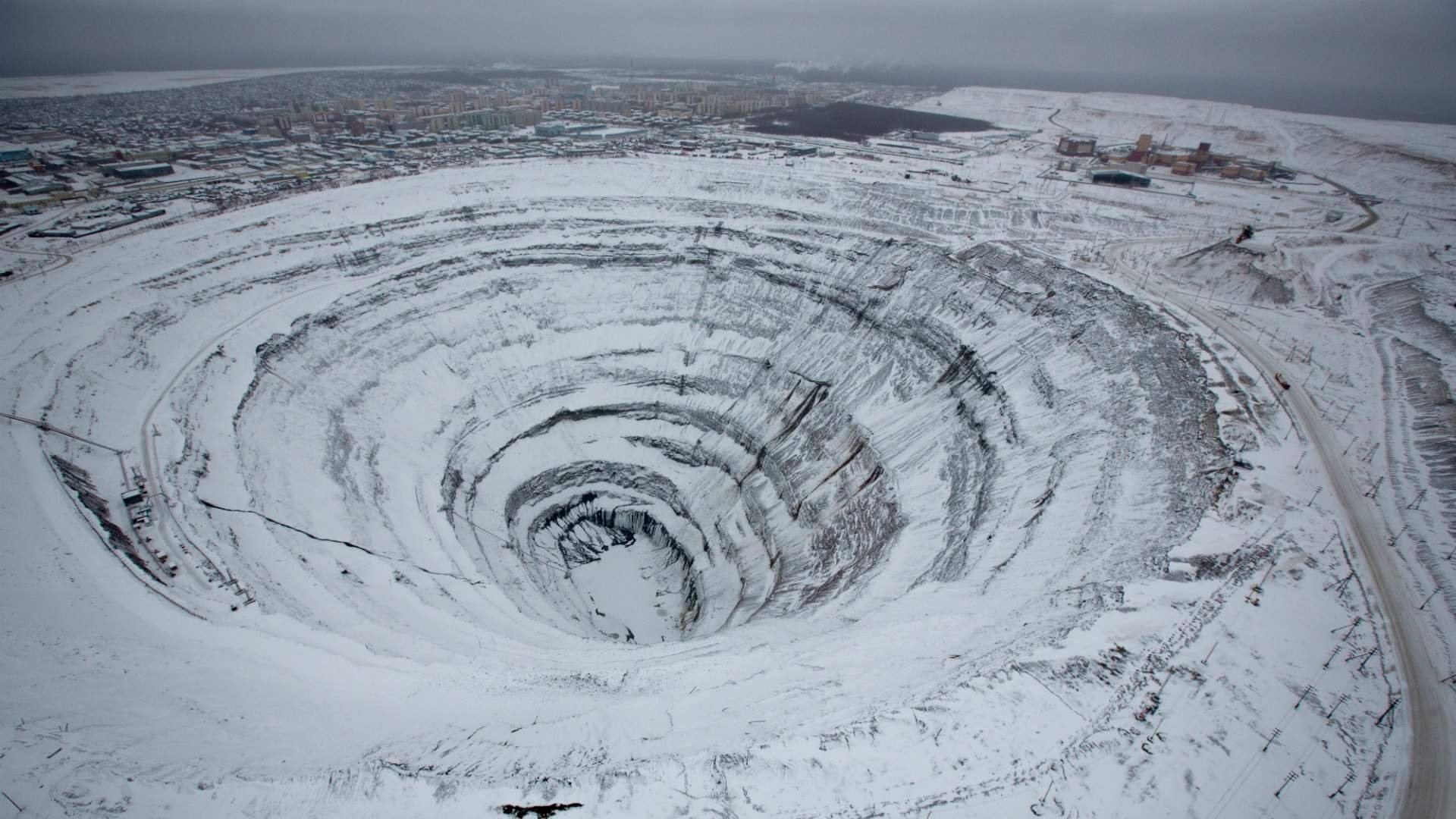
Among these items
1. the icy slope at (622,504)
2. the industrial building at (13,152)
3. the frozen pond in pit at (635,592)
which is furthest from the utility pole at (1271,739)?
the industrial building at (13,152)

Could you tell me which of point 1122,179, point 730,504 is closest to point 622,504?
point 730,504

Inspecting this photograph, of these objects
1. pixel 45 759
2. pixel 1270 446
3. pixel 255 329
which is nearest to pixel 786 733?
pixel 45 759

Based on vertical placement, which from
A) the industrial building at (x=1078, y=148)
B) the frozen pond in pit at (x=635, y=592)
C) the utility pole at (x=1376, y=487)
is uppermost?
the industrial building at (x=1078, y=148)

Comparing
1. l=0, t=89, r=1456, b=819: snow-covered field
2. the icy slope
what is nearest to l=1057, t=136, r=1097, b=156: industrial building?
l=0, t=89, r=1456, b=819: snow-covered field


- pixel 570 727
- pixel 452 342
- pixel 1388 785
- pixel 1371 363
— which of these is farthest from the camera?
pixel 452 342

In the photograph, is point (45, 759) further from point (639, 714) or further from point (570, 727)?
point (639, 714)

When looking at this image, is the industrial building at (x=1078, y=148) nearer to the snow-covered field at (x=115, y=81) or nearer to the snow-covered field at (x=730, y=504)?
the snow-covered field at (x=730, y=504)
